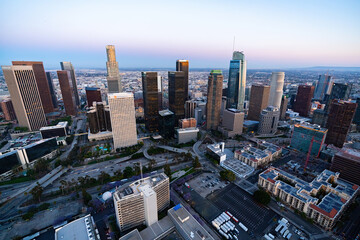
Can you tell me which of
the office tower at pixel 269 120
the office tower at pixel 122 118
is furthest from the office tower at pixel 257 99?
the office tower at pixel 122 118

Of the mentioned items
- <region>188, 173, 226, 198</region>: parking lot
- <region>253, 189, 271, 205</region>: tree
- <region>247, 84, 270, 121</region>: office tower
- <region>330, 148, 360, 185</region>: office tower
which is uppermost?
<region>247, 84, 270, 121</region>: office tower

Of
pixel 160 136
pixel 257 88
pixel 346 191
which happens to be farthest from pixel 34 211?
pixel 257 88

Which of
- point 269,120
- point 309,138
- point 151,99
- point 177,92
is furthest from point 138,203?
point 269,120

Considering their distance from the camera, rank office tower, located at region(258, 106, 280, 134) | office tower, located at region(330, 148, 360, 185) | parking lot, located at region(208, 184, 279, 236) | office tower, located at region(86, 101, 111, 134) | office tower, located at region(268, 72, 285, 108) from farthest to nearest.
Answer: office tower, located at region(268, 72, 285, 108)
office tower, located at region(258, 106, 280, 134)
office tower, located at region(86, 101, 111, 134)
office tower, located at region(330, 148, 360, 185)
parking lot, located at region(208, 184, 279, 236)

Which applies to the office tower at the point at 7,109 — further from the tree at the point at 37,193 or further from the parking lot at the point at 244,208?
the parking lot at the point at 244,208

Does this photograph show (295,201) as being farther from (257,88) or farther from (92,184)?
(257,88)

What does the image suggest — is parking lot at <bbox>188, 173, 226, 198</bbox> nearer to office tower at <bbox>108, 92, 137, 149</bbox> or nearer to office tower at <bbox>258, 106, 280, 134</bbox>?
office tower at <bbox>108, 92, 137, 149</bbox>

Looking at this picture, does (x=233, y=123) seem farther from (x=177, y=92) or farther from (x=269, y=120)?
(x=177, y=92)

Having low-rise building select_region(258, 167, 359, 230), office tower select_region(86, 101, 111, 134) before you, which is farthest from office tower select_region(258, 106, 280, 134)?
office tower select_region(86, 101, 111, 134)
